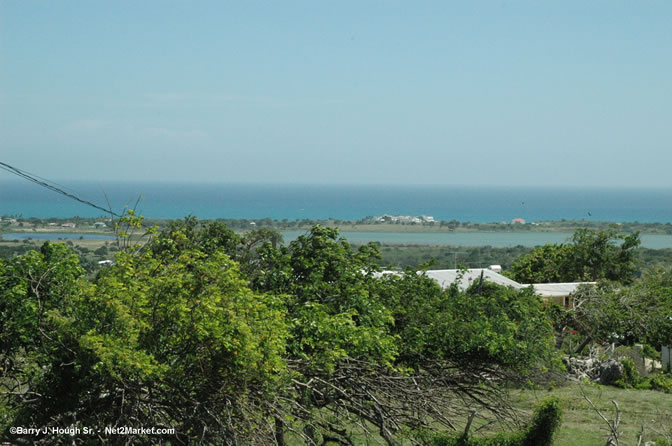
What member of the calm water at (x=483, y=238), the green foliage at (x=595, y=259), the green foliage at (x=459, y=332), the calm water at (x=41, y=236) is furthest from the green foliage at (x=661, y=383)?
the calm water at (x=483, y=238)

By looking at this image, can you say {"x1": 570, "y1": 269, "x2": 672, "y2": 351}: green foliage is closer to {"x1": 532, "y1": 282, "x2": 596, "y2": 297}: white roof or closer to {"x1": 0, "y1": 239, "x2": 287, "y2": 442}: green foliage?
{"x1": 532, "y1": 282, "x2": 596, "y2": 297}: white roof

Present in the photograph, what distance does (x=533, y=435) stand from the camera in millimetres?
12922

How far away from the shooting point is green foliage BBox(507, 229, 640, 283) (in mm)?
36625

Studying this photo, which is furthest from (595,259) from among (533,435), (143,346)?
(143,346)

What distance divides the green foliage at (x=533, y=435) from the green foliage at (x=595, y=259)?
82.8ft

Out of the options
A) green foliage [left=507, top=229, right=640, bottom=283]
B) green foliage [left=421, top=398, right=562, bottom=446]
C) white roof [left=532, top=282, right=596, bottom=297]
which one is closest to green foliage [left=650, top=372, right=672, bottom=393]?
white roof [left=532, top=282, right=596, bottom=297]

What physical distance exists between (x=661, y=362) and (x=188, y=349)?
2327cm

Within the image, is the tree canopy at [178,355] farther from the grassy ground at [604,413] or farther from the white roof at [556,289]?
the white roof at [556,289]

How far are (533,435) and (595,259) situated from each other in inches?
1034

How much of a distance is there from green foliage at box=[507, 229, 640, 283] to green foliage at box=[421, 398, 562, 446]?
25232 mm

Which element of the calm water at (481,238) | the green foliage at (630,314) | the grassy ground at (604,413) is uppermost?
the green foliage at (630,314)

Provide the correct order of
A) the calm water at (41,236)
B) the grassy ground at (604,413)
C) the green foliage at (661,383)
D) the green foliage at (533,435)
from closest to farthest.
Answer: the green foliage at (533,435) < the grassy ground at (604,413) < the green foliage at (661,383) < the calm water at (41,236)

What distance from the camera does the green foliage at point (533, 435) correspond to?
12.5 metres

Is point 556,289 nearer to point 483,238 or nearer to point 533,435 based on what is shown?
point 533,435
